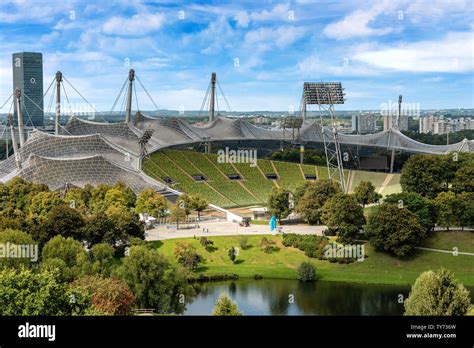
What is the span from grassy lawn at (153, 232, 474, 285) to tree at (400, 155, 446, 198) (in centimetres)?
540

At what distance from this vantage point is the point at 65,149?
1652 inches

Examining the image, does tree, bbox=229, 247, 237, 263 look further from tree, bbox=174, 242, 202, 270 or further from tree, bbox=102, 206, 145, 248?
tree, bbox=102, 206, 145, 248

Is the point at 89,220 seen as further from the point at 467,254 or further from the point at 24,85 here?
the point at 24,85

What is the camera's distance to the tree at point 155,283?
19.4 m

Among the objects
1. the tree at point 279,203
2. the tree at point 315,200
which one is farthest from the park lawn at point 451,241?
the tree at point 279,203

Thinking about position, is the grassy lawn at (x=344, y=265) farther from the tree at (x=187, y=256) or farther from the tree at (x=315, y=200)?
the tree at (x=315, y=200)

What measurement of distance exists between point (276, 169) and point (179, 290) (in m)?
29.2

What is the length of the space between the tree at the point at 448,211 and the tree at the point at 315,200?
5.48 metres

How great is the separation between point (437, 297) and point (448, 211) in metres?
16.5

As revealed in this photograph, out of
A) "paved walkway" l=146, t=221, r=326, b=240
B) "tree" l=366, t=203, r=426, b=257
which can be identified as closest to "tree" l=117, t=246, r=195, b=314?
"paved walkway" l=146, t=221, r=326, b=240

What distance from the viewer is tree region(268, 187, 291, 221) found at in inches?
1337

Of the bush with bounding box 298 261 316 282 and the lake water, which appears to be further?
the bush with bounding box 298 261 316 282

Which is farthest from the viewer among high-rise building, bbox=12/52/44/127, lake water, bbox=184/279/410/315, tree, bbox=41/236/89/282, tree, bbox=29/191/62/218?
high-rise building, bbox=12/52/44/127
